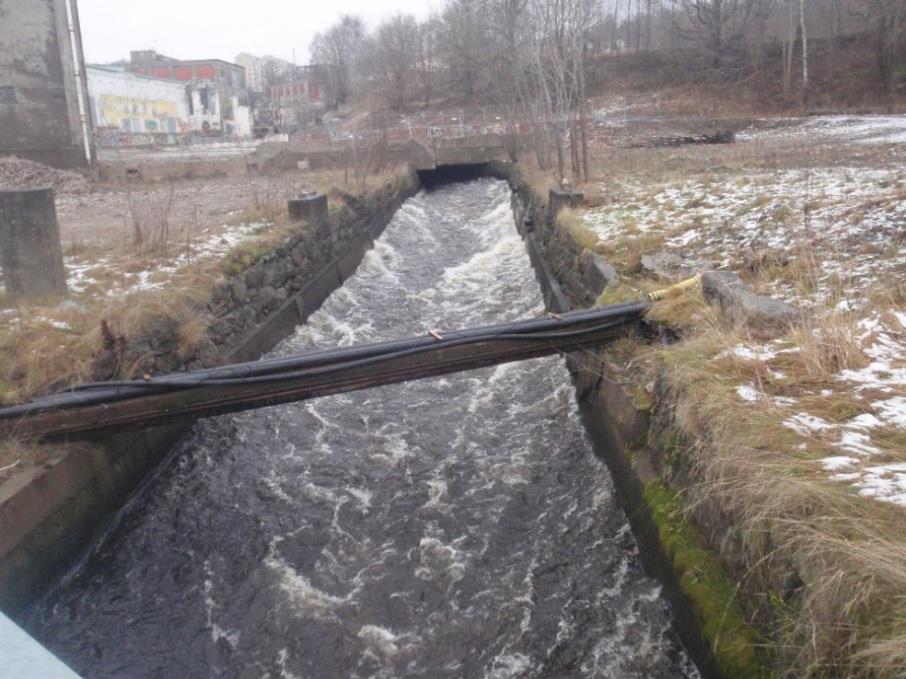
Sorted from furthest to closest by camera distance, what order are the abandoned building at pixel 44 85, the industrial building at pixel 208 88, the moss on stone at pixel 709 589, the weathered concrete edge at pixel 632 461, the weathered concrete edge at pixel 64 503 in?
the industrial building at pixel 208 88 < the abandoned building at pixel 44 85 < the weathered concrete edge at pixel 64 503 < the weathered concrete edge at pixel 632 461 < the moss on stone at pixel 709 589

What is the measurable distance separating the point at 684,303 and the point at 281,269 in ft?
22.3

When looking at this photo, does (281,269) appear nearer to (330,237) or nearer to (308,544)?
(330,237)

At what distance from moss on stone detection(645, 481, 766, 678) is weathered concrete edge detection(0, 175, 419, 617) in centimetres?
413

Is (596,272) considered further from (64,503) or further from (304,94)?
(304,94)

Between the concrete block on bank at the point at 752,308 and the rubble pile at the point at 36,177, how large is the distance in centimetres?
2019

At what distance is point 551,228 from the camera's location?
1278 cm

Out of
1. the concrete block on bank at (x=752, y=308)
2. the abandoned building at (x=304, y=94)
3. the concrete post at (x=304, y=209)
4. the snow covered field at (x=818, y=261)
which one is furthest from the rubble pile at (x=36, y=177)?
the abandoned building at (x=304, y=94)

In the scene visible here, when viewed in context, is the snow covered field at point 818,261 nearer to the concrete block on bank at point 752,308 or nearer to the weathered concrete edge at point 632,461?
the concrete block on bank at point 752,308

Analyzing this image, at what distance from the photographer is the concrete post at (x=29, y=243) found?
7020 millimetres

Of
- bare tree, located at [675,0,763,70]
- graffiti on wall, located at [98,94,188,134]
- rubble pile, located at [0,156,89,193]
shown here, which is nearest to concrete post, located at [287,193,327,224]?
rubble pile, located at [0,156,89,193]

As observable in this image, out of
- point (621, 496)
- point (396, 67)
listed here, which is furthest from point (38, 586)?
point (396, 67)

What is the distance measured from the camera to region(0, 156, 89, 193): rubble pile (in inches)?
825

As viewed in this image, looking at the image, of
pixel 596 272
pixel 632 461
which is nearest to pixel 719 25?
pixel 596 272

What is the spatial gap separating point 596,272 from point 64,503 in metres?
5.80
